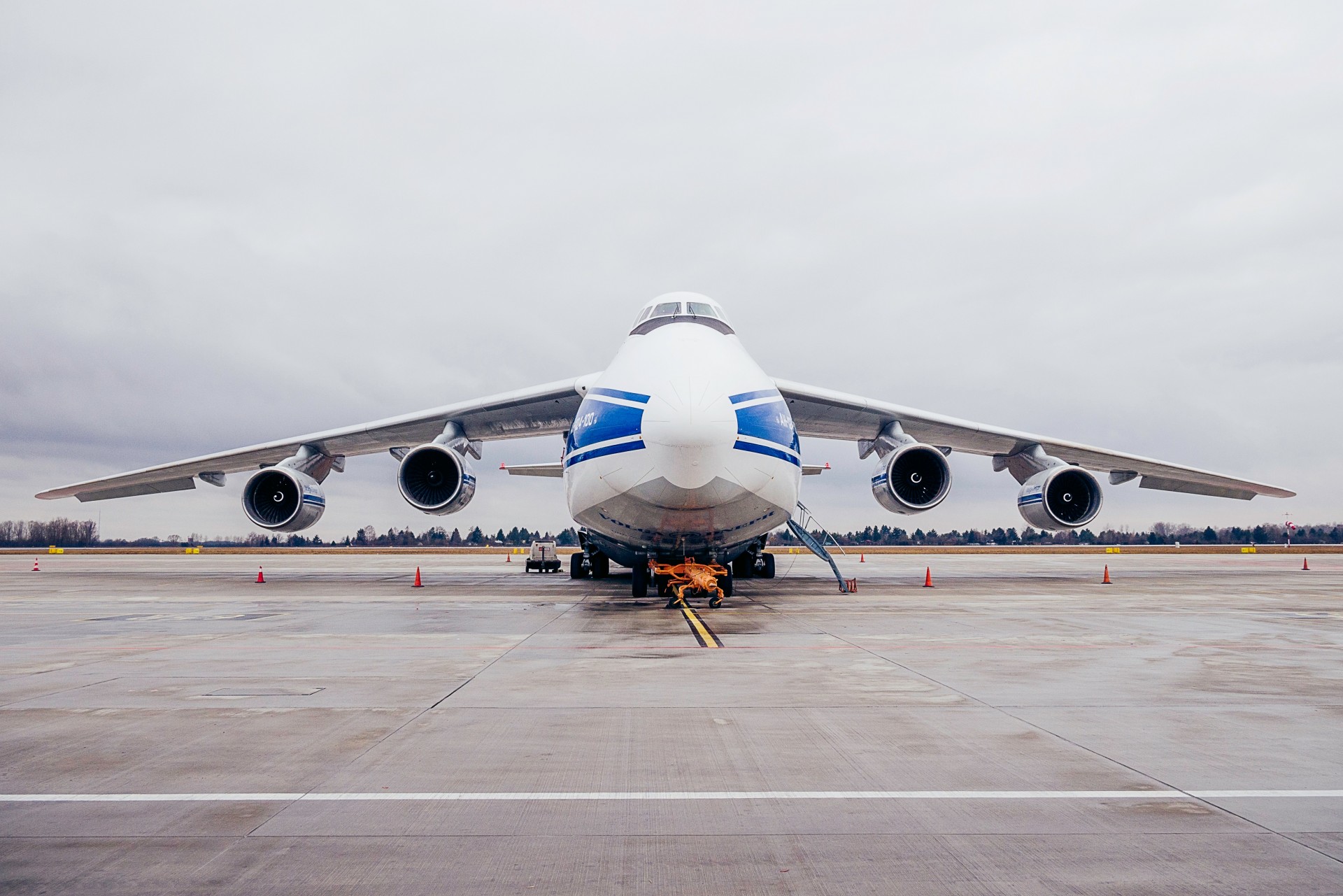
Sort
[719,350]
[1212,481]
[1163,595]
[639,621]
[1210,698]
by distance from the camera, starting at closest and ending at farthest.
Answer: [1210,698], [639,621], [719,350], [1163,595], [1212,481]

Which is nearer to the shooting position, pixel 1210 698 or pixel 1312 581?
pixel 1210 698

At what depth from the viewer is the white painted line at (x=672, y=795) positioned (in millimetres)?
3670

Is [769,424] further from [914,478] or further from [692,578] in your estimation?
[914,478]

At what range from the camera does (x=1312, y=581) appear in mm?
20062

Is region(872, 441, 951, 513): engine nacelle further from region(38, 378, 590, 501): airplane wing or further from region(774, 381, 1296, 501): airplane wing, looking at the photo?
region(38, 378, 590, 501): airplane wing

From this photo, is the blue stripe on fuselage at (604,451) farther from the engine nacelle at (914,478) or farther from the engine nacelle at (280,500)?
the engine nacelle at (280,500)

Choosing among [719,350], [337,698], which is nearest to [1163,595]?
[719,350]

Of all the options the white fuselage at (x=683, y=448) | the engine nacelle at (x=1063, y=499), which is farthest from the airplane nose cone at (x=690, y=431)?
the engine nacelle at (x=1063, y=499)

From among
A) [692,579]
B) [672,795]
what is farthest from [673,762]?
[692,579]

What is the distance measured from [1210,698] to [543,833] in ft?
16.4

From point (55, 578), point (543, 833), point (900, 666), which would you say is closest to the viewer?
point (543, 833)

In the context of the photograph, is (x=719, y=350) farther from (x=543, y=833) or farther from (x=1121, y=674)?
(x=543, y=833)

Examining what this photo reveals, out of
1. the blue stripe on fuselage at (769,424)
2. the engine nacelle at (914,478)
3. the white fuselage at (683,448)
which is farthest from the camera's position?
the engine nacelle at (914,478)

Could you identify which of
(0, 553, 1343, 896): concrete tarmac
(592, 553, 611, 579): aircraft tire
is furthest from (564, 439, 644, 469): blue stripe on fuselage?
(592, 553, 611, 579): aircraft tire
